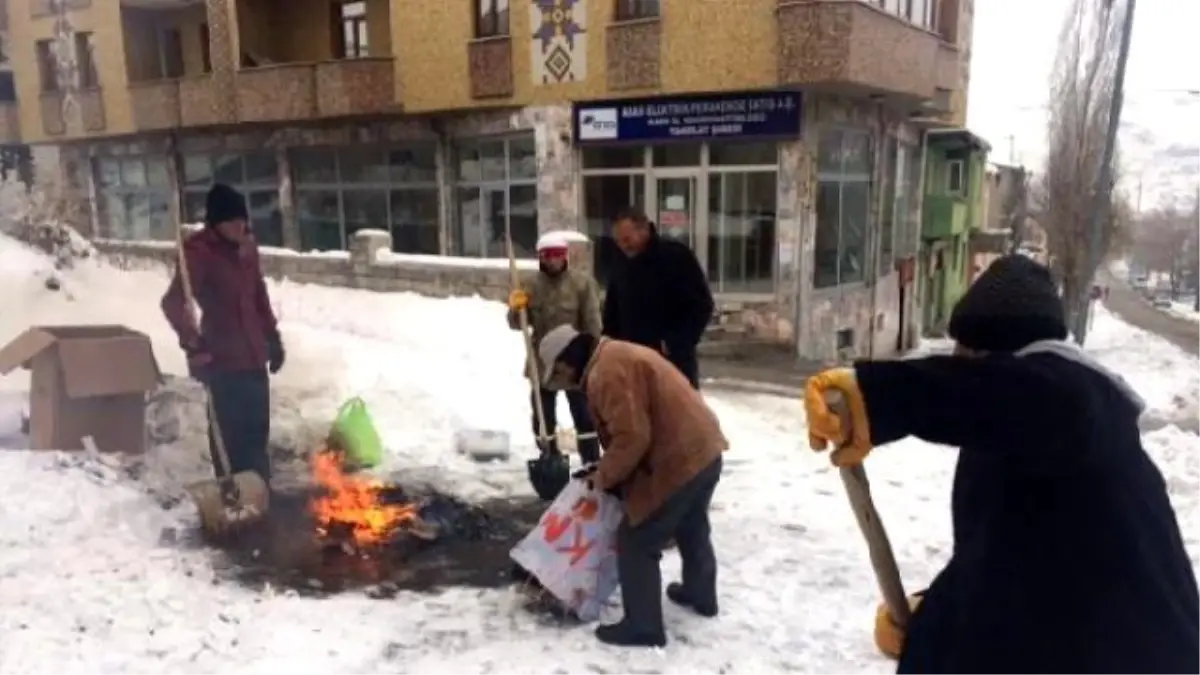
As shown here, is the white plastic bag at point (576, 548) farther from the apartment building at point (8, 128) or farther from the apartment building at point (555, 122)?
the apartment building at point (8, 128)

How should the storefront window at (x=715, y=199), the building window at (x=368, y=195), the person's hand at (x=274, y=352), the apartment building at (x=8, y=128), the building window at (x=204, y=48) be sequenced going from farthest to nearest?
the apartment building at (x=8, y=128), the building window at (x=204, y=48), the building window at (x=368, y=195), the storefront window at (x=715, y=199), the person's hand at (x=274, y=352)

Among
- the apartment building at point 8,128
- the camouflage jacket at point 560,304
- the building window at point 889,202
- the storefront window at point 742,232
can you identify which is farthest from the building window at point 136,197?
the camouflage jacket at point 560,304

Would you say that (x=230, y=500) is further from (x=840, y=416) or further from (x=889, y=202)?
(x=889, y=202)

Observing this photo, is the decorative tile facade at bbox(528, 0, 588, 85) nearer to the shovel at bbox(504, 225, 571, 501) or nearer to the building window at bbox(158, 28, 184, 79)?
the shovel at bbox(504, 225, 571, 501)

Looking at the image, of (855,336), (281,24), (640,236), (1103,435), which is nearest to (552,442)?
(640,236)

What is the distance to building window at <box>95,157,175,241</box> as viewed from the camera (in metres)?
22.8

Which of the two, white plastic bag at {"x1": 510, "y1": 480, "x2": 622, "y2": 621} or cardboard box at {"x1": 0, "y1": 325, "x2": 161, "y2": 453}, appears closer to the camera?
white plastic bag at {"x1": 510, "y1": 480, "x2": 622, "y2": 621}

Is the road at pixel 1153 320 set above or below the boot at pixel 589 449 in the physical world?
below

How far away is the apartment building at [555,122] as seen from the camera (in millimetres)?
13469

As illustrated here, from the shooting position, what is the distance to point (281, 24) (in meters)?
20.5

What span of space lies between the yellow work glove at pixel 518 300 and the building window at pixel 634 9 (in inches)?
378

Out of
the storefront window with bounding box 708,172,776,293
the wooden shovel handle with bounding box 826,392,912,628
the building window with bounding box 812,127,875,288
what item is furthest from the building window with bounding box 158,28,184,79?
the wooden shovel handle with bounding box 826,392,912,628

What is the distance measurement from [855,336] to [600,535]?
1325 cm

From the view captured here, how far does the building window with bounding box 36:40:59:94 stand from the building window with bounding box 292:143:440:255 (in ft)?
30.2
